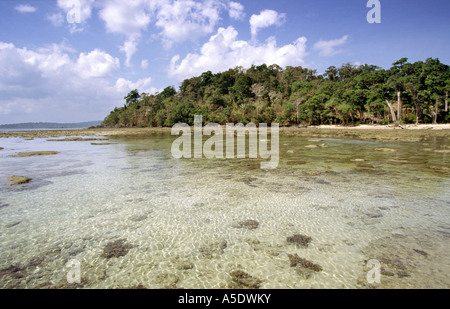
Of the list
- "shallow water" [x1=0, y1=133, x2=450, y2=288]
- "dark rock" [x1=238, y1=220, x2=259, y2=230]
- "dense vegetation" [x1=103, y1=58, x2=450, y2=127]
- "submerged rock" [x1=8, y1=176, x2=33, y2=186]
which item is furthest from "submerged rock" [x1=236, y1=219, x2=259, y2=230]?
"dense vegetation" [x1=103, y1=58, x2=450, y2=127]

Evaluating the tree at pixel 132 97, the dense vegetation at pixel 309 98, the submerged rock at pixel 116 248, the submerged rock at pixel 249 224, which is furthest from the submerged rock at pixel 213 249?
the tree at pixel 132 97

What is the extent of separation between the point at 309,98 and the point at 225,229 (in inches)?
2443

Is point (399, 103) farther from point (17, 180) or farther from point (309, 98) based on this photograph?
point (17, 180)

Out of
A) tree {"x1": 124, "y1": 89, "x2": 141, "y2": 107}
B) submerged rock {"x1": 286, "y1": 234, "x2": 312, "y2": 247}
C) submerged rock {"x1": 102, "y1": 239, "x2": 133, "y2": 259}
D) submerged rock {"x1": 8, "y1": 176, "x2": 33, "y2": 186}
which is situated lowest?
submerged rock {"x1": 102, "y1": 239, "x2": 133, "y2": 259}

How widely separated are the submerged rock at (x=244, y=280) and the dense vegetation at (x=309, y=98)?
49.6 metres

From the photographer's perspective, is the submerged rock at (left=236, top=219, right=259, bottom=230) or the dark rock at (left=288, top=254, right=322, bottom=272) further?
the submerged rock at (left=236, top=219, right=259, bottom=230)

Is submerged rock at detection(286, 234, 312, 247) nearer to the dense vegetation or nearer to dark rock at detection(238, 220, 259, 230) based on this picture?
dark rock at detection(238, 220, 259, 230)

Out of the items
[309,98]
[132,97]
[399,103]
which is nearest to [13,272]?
[399,103]

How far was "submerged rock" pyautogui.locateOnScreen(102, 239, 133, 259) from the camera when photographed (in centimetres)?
480

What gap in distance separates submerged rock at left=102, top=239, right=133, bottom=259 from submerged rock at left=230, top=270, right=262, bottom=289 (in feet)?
8.14

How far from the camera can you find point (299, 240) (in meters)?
5.20
